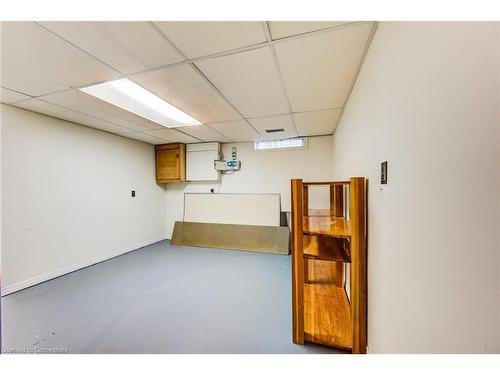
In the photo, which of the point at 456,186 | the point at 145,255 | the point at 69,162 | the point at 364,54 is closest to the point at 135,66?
the point at 364,54

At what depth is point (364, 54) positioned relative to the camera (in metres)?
1.39

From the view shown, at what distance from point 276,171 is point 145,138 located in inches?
104

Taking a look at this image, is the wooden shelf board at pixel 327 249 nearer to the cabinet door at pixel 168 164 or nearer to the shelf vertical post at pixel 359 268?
the shelf vertical post at pixel 359 268

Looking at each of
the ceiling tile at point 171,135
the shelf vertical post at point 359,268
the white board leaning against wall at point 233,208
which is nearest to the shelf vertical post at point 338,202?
the shelf vertical post at point 359,268

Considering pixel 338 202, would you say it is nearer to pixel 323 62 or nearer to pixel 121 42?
pixel 323 62

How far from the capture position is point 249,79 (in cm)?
172

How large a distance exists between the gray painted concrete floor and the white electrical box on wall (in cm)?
189

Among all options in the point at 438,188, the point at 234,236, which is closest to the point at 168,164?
the point at 234,236

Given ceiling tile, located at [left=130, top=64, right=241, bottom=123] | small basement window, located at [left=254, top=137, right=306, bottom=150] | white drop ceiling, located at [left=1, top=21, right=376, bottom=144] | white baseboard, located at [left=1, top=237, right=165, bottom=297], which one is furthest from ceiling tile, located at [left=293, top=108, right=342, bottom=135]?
white baseboard, located at [left=1, top=237, right=165, bottom=297]

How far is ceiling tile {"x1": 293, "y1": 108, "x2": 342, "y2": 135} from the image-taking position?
2588mm

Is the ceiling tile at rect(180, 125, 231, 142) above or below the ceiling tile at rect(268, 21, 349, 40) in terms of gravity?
above

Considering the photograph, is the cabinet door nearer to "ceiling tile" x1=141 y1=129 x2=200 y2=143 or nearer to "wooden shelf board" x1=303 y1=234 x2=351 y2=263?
"ceiling tile" x1=141 y1=129 x2=200 y2=143

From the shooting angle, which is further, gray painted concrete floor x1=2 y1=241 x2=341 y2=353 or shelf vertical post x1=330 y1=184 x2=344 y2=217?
shelf vertical post x1=330 y1=184 x2=344 y2=217

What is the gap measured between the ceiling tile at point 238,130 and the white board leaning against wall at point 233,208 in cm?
118
